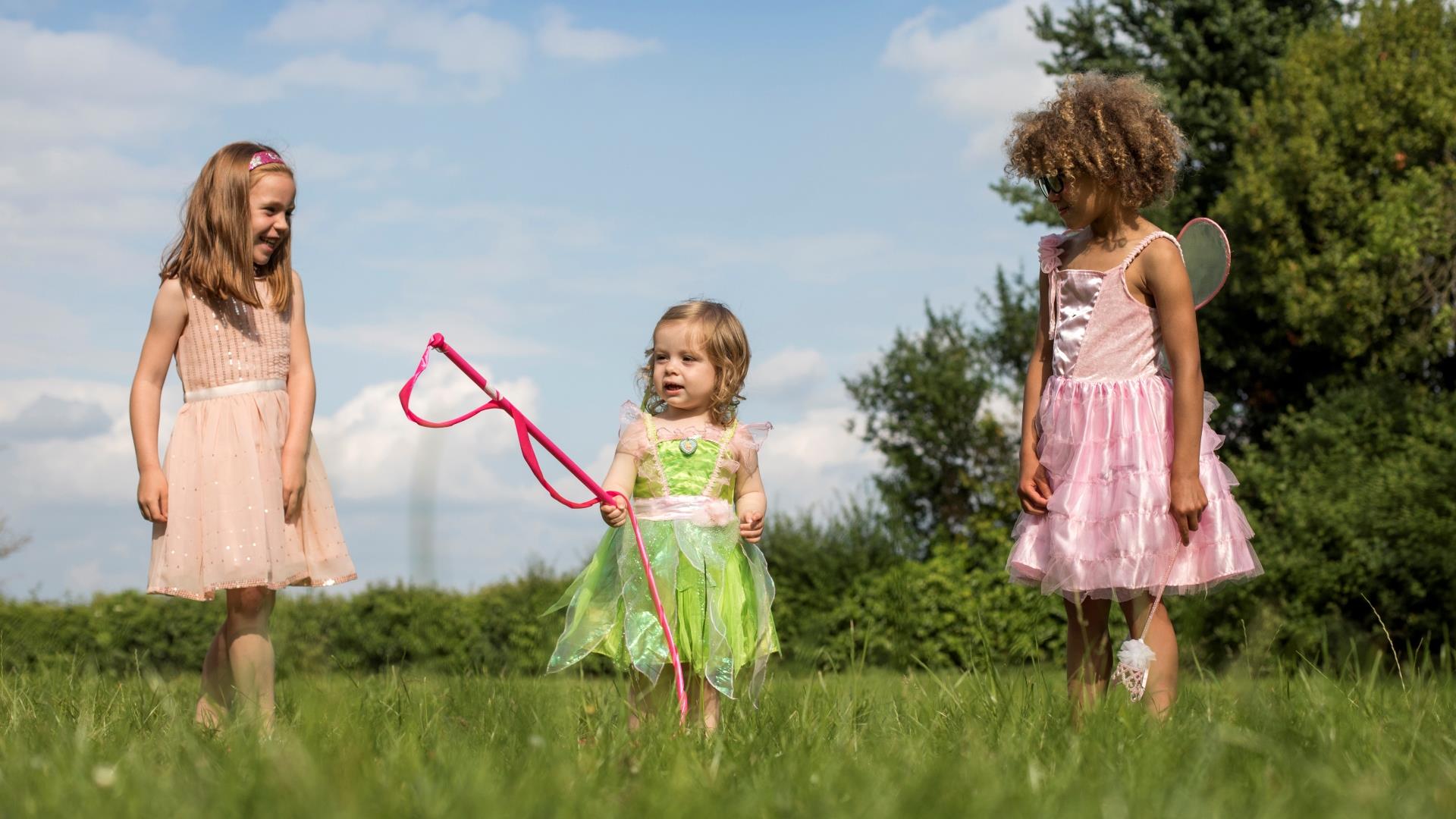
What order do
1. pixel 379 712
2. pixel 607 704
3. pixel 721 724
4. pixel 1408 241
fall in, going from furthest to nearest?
pixel 1408 241, pixel 607 704, pixel 379 712, pixel 721 724

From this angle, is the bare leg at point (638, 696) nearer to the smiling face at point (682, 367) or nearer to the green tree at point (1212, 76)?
the smiling face at point (682, 367)

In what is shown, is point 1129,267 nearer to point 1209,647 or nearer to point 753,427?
point 753,427

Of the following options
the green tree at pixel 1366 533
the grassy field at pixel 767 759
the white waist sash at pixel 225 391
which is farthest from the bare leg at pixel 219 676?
the green tree at pixel 1366 533

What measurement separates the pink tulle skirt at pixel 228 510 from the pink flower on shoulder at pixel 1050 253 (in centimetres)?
234

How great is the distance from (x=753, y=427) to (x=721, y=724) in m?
1.25

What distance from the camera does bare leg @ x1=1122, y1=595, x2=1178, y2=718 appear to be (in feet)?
11.5

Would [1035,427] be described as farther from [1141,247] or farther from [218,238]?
[218,238]

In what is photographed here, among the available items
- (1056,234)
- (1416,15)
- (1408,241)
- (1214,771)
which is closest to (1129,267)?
(1056,234)

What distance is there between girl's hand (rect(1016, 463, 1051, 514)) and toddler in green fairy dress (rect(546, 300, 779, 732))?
80cm

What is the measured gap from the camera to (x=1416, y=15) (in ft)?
46.9

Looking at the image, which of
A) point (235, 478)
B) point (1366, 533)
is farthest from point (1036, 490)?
point (1366, 533)

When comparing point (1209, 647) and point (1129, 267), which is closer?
point (1129, 267)

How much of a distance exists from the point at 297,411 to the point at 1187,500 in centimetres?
273

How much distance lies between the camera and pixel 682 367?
154 inches
